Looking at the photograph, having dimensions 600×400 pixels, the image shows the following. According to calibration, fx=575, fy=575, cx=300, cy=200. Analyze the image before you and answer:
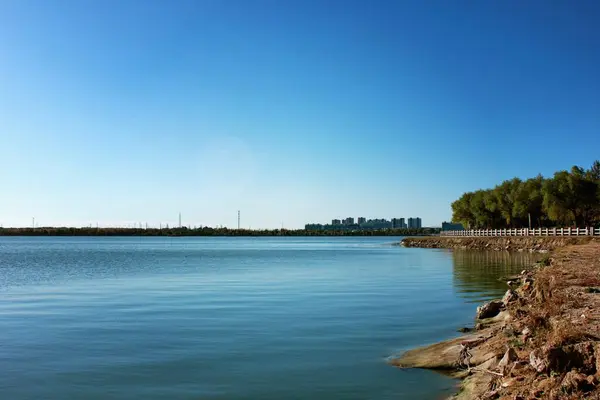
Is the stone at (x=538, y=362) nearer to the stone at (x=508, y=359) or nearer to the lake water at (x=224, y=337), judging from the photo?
the stone at (x=508, y=359)

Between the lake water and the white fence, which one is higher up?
the white fence

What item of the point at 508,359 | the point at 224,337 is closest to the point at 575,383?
the point at 508,359

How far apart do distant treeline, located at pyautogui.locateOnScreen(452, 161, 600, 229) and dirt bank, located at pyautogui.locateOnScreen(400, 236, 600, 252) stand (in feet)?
27.3

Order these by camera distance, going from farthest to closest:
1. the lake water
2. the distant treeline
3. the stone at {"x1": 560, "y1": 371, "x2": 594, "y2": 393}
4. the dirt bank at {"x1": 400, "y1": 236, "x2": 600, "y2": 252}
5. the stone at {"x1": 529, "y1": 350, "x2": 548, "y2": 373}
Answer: the distant treeline → the dirt bank at {"x1": 400, "y1": 236, "x2": 600, "y2": 252} → the lake water → the stone at {"x1": 529, "y1": 350, "x2": 548, "y2": 373} → the stone at {"x1": 560, "y1": 371, "x2": 594, "y2": 393}

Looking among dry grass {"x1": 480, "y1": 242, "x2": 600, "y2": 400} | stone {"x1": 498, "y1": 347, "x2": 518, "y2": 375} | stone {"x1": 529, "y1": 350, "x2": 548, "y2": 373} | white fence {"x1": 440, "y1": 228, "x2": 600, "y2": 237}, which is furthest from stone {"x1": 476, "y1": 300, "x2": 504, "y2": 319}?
white fence {"x1": 440, "y1": 228, "x2": 600, "y2": 237}

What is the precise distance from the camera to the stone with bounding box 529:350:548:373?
9538 mm

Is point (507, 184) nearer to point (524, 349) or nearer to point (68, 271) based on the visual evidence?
point (68, 271)

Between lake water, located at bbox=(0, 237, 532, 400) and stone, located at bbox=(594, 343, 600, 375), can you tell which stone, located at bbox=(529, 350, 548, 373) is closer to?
stone, located at bbox=(594, 343, 600, 375)

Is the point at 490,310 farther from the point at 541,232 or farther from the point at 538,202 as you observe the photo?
the point at 538,202

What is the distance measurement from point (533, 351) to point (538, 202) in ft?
312

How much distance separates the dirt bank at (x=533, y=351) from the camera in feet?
29.8

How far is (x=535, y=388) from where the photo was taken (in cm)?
905

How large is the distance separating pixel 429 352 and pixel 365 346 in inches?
93.9

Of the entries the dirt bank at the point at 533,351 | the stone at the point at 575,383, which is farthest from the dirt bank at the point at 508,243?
the stone at the point at 575,383
